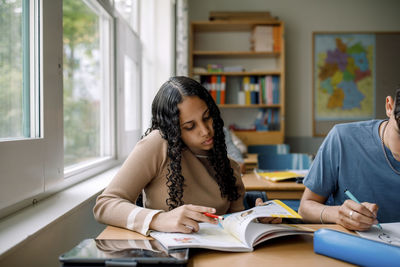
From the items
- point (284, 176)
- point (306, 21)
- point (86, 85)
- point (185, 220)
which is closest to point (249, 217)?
point (185, 220)

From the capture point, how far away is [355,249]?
0.84m

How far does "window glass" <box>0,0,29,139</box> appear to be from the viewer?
1262mm

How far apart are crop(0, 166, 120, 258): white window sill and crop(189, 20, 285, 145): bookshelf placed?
3.37m

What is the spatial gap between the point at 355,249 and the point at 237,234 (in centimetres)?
30

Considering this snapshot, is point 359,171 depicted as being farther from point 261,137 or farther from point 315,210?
point 261,137

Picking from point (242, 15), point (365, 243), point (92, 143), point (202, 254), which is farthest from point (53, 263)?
point (242, 15)

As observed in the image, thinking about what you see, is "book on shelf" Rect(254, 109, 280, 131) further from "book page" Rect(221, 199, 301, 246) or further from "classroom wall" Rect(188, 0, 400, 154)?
"book page" Rect(221, 199, 301, 246)

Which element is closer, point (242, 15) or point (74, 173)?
point (74, 173)

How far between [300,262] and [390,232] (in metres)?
0.37

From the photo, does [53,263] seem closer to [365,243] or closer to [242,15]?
[365,243]

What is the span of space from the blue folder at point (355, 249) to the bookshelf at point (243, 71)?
3934mm

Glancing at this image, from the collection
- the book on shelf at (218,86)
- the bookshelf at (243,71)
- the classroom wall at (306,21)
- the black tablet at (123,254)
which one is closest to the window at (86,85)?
the black tablet at (123,254)

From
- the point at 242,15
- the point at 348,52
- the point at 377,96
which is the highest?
the point at 242,15

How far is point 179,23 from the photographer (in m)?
3.87
